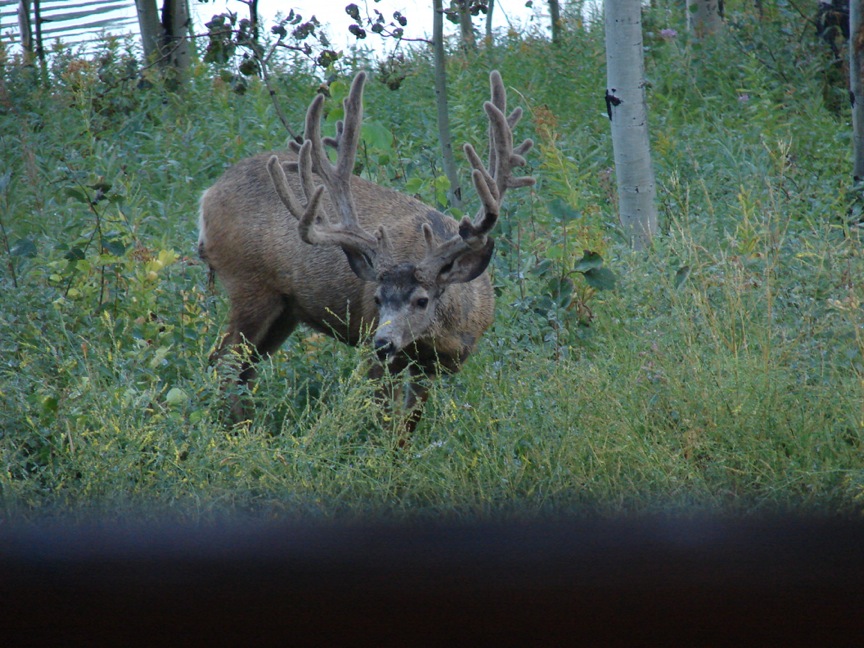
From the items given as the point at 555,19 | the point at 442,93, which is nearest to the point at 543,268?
the point at 442,93

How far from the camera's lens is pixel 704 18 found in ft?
40.4

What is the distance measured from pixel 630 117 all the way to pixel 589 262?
5.40ft

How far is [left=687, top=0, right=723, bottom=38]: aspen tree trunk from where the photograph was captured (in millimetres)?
12023

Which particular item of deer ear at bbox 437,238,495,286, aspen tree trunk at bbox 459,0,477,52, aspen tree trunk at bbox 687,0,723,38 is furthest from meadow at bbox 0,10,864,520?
aspen tree trunk at bbox 687,0,723,38

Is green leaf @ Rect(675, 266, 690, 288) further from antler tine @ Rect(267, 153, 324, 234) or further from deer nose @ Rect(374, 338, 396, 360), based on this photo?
antler tine @ Rect(267, 153, 324, 234)

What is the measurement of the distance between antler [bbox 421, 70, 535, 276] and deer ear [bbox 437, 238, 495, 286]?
0.07 feet

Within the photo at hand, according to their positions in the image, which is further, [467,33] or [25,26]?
[25,26]

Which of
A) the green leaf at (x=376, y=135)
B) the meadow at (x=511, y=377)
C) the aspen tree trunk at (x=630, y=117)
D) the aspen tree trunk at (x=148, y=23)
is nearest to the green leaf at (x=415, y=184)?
the meadow at (x=511, y=377)

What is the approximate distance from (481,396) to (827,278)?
1788 mm

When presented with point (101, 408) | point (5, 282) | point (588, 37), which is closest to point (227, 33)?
point (5, 282)

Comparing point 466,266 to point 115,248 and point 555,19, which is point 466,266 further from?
point 555,19

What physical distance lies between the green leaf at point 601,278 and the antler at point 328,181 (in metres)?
1.14

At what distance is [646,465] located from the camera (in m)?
3.88

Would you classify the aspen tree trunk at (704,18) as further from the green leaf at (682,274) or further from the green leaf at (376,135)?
the green leaf at (682,274)
